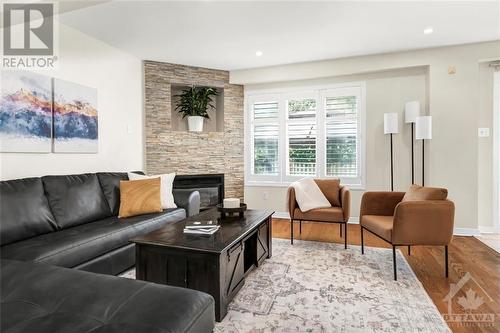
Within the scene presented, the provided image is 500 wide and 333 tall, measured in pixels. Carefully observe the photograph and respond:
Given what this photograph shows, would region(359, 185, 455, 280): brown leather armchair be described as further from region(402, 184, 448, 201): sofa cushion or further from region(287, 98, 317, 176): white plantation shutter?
region(287, 98, 317, 176): white plantation shutter

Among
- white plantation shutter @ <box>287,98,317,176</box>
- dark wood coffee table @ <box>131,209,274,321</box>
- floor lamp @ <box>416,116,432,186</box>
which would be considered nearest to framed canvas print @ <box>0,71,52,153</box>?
dark wood coffee table @ <box>131,209,274,321</box>

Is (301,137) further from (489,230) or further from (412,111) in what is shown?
(489,230)

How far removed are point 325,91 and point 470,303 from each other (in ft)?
11.0

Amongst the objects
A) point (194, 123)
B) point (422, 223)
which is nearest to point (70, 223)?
point (194, 123)

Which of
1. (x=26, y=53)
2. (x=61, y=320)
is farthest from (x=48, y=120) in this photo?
(x=61, y=320)

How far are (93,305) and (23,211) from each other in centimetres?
155

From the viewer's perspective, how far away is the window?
14.1 ft

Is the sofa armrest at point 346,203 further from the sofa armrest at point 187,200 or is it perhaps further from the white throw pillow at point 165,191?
the white throw pillow at point 165,191

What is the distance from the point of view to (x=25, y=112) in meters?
2.54

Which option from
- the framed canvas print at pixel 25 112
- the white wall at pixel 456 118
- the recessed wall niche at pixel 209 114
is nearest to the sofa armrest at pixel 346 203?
the white wall at pixel 456 118

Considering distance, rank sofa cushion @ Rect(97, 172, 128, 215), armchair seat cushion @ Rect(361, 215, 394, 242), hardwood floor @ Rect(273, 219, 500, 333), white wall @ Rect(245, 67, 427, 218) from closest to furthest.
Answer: hardwood floor @ Rect(273, 219, 500, 333), armchair seat cushion @ Rect(361, 215, 394, 242), sofa cushion @ Rect(97, 172, 128, 215), white wall @ Rect(245, 67, 427, 218)

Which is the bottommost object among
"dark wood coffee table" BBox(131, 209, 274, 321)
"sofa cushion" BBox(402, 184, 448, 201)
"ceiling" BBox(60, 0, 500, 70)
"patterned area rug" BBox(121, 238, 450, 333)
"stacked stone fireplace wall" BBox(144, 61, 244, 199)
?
"patterned area rug" BBox(121, 238, 450, 333)

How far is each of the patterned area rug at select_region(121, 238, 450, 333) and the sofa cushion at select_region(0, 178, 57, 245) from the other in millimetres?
1664

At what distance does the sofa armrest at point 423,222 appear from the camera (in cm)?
227
